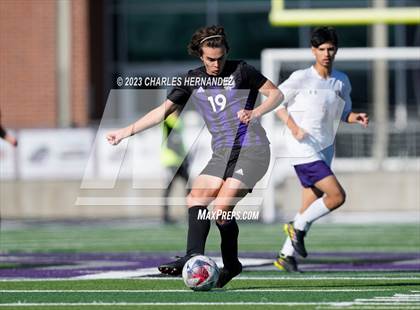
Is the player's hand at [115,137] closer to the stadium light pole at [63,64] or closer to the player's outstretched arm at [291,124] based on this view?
the player's outstretched arm at [291,124]

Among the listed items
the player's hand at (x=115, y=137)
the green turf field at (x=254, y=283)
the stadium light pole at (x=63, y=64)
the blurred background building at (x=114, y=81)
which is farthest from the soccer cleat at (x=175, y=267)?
the stadium light pole at (x=63, y=64)

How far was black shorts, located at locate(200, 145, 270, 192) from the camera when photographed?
9.37m

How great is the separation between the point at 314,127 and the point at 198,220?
268cm

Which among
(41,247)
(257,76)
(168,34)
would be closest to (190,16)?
(168,34)

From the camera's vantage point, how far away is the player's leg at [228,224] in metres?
9.32

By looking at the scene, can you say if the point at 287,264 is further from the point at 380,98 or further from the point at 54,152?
the point at 380,98

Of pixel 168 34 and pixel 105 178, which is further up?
pixel 168 34

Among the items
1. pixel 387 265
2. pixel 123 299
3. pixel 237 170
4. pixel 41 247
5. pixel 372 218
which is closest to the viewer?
pixel 123 299

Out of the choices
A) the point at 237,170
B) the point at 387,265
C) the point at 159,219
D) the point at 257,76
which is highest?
the point at 257,76

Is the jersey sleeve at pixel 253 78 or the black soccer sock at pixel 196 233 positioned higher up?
the jersey sleeve at pixel 253 78

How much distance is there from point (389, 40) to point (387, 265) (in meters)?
18.3

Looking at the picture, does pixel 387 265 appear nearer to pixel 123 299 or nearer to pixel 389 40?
pixel 123 299

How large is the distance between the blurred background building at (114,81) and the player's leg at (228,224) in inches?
481

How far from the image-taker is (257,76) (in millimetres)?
9531
